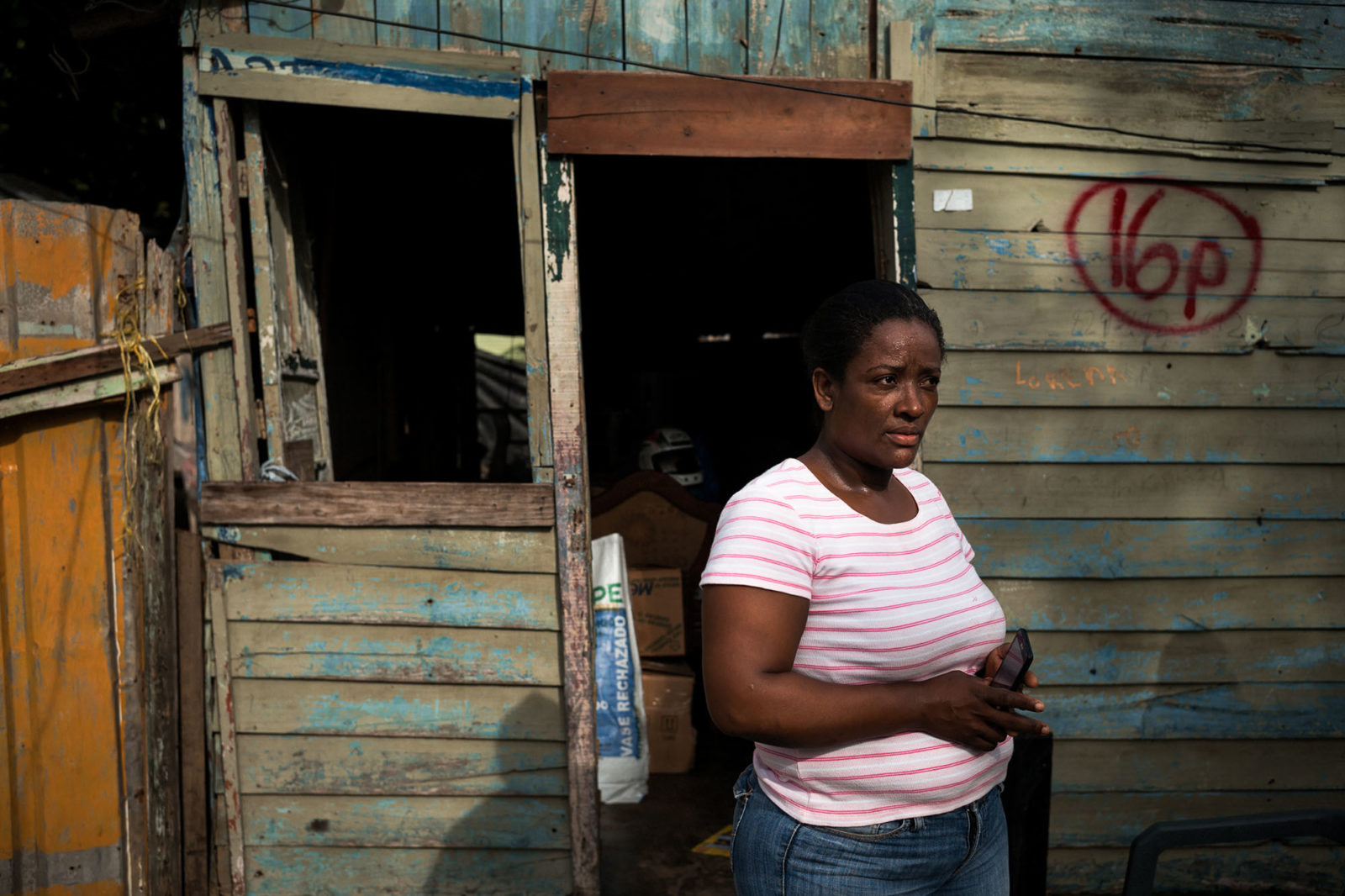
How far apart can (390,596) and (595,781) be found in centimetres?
99

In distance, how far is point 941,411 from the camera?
3246 mm

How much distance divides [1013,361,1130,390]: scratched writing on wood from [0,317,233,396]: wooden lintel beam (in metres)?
2.82

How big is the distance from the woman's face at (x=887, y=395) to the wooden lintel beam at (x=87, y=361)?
2.43 m

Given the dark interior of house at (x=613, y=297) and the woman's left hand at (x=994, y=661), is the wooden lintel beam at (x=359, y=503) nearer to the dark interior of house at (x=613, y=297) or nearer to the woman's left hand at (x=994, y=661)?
the dark interior of house at (x=613, y=297)

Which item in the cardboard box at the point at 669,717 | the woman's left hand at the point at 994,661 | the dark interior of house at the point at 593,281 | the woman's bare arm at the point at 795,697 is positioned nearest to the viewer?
the woman's bare arm at the point at 795,697

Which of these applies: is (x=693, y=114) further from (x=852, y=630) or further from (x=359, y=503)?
(x=852, y=630)

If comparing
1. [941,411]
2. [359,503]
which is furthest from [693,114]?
[359,503]

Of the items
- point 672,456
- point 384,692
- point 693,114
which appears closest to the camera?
point 693,114

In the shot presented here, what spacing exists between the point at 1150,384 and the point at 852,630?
2440 millimetres

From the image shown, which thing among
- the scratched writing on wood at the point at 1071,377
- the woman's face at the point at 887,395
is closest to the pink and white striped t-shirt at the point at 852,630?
the woman's face at the point at 887,395

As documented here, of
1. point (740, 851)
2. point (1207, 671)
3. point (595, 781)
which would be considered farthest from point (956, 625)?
point (1207, 671)

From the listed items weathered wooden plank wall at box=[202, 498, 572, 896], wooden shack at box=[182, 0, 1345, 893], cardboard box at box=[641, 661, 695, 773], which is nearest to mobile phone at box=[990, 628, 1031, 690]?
wooden shack at box=[182, 0, 1345, 893]

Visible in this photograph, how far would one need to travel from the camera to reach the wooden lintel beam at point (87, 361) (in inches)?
113

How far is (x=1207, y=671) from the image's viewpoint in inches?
133
